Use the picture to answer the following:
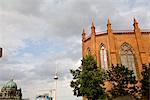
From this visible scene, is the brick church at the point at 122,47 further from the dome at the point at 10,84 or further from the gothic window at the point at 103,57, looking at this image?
the dome at the point at 10,84

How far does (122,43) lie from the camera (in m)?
43.0

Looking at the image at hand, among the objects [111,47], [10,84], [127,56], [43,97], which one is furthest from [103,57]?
[10,84]

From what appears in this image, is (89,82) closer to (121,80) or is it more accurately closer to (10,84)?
(121,80)

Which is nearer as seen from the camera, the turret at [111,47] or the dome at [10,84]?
the turret at [111,47]

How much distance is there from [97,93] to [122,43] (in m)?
15.4

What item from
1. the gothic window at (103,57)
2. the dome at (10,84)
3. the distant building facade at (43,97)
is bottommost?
the distant building facade at (43,97)

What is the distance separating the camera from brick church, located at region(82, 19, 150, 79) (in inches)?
1629

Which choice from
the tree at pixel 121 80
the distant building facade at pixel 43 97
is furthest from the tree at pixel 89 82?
the distant building facade at pixel 43 97

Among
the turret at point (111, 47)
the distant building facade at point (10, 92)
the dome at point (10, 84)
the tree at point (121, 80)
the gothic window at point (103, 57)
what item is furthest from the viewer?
the dome at point (10, 84)

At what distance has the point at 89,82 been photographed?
104 feet

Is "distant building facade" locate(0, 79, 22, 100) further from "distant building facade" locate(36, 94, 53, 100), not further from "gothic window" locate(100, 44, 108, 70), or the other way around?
"gothic window" locate(100, 44, 108, 70)

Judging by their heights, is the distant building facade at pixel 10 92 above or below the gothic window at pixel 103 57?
below

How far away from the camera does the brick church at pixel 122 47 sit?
1629 inches

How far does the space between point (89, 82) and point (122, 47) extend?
14.8 meters
